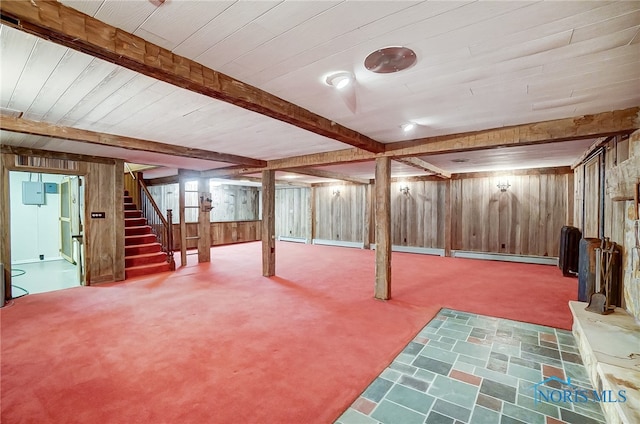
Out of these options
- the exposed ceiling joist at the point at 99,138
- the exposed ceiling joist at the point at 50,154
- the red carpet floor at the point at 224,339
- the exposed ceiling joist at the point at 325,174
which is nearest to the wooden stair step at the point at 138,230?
the red carpet floor at the point at 224,339

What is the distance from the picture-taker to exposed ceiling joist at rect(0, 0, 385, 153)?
117cm

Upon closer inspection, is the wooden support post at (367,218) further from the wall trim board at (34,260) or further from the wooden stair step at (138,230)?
the wall trim board at (34,260)

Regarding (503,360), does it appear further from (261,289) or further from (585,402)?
(261,289)

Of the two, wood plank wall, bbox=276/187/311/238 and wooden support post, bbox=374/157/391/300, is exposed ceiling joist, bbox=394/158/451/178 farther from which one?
wood plank wall, bbox=276/187/311/238

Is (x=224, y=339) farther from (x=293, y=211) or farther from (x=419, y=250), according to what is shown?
(x=293, y=211)

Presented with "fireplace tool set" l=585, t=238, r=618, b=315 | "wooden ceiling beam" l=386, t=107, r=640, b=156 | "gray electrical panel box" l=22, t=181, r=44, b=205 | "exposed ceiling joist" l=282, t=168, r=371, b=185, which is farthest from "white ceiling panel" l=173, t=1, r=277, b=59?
"gray electrical panel box" l=22, t=181, r=44, b=205

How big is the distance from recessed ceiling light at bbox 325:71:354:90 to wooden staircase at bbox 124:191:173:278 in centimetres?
578

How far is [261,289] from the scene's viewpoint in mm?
4828

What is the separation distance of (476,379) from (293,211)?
9.93 metres

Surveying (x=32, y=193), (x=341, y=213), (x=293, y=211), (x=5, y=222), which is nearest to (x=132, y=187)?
(x=32, y=193)

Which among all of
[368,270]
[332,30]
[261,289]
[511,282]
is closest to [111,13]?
[332,30]

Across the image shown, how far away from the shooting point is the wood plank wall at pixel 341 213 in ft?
33.0

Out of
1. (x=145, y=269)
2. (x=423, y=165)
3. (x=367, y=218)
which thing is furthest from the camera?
(x=367, y=218)

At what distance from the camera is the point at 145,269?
19.3 feet
